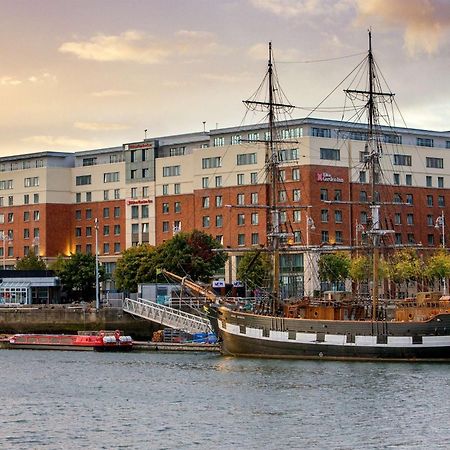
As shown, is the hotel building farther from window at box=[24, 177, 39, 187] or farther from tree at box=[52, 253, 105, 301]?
tree at box=[52, 253, 105, 301]

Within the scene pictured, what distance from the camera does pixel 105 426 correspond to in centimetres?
6288

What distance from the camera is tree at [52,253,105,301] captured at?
520ft

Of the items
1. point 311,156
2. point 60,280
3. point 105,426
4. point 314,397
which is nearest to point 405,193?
point 311,156

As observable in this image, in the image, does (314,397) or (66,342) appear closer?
(314,397)

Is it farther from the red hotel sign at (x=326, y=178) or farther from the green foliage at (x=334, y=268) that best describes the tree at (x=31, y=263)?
the green foliage at (x=334, y=268)

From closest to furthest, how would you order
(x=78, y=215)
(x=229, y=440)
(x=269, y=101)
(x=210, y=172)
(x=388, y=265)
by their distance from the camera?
(x=229, y=440) < (x=269, y=101) < (x=388, y=265) < (x=210, y=172) < (x=78, y=215)

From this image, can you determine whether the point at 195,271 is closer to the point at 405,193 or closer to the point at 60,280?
the point at 60,280

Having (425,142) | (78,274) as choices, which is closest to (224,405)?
(78,274)

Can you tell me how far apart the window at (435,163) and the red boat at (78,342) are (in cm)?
6123

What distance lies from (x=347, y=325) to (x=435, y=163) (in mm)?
76945

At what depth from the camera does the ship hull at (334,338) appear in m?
91.6

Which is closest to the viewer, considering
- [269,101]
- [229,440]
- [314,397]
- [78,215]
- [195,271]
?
[229,440]

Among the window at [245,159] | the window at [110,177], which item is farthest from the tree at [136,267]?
the window at [110,177]

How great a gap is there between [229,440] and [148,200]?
11801cm
